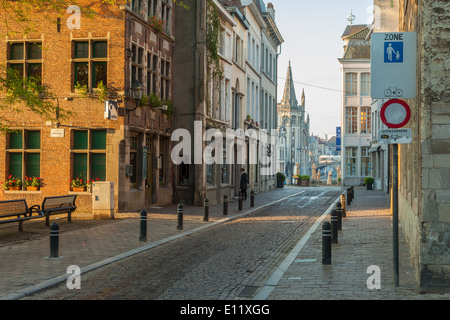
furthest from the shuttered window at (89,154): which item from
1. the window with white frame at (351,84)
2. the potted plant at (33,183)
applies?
the window with white frame at (351,84)

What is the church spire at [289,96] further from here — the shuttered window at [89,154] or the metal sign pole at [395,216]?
the metal sign pole at [395,216]

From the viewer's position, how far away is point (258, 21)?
42.2 meters

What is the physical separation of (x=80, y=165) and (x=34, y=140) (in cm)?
211

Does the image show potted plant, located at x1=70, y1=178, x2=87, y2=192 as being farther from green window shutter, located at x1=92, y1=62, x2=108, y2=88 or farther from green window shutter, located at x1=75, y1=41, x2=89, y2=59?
green window shutter, located at x1=75, y1=41, x2=89, y2=59

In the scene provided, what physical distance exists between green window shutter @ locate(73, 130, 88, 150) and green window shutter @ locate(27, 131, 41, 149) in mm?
1447

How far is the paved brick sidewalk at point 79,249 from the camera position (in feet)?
29.5

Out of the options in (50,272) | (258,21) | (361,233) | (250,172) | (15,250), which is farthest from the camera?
(258,21)

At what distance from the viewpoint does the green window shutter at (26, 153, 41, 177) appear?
2080cm

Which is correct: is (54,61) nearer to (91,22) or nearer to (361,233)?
(91,22)

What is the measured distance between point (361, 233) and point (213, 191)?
1324 centimetres

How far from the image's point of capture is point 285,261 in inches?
431

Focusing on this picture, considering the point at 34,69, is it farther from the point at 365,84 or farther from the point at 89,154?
the point at 365,84

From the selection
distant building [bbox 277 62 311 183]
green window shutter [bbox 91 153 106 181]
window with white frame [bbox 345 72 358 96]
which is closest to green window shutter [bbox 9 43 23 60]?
green window shutter [bbox 91 153 106 181]
